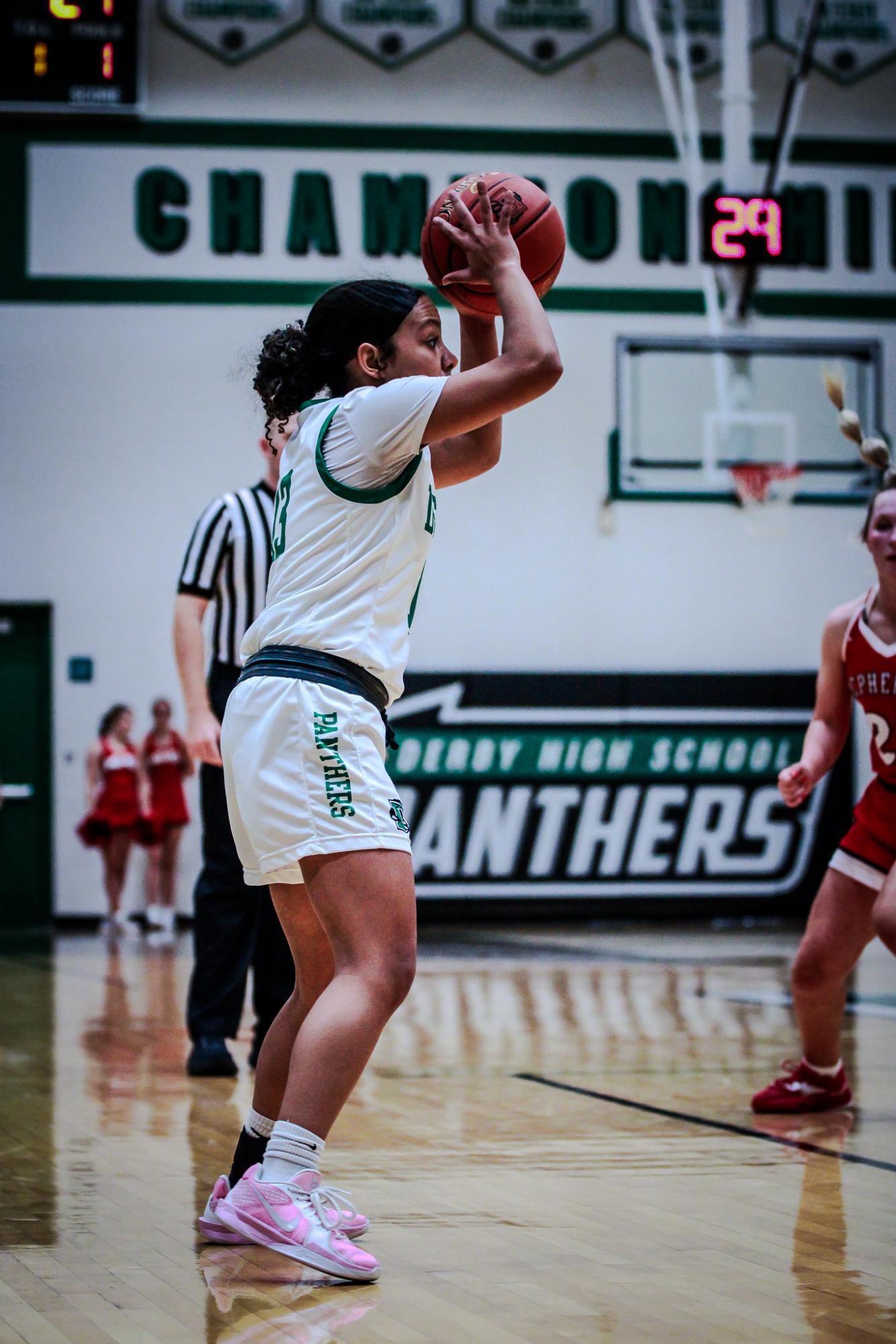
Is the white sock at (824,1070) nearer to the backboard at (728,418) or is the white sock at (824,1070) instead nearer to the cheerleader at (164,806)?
the cheerleader at (164,806)

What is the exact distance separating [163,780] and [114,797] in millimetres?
427

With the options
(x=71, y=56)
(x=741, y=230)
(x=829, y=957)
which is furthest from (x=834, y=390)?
(x=741, y=230)

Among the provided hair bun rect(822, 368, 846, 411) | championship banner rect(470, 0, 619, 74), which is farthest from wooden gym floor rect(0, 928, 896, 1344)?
championship banner rect(470, 0, 619, 74)

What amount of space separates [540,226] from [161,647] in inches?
411

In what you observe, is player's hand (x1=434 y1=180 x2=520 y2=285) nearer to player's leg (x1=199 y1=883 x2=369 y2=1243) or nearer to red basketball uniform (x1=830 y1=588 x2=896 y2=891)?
player's leg (x1=199 y1=883 x2=369 y2=1243)

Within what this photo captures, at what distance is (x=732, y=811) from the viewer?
1395 cm

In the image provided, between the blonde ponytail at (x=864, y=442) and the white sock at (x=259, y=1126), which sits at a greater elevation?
the blonde ponytail at (x=864, y=442)

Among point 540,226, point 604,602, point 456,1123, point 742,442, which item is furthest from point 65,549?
point 540,226

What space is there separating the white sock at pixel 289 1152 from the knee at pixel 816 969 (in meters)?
2.10

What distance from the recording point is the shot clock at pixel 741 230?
11359 millimetres

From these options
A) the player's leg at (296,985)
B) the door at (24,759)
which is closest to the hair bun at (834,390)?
the player's leg at (296,985)

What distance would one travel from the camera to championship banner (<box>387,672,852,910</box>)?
44.5 feet

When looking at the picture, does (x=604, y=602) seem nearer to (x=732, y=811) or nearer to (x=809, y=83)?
(x=732, y=811)

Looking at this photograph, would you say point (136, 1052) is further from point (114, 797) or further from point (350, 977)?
point (114, 797)
